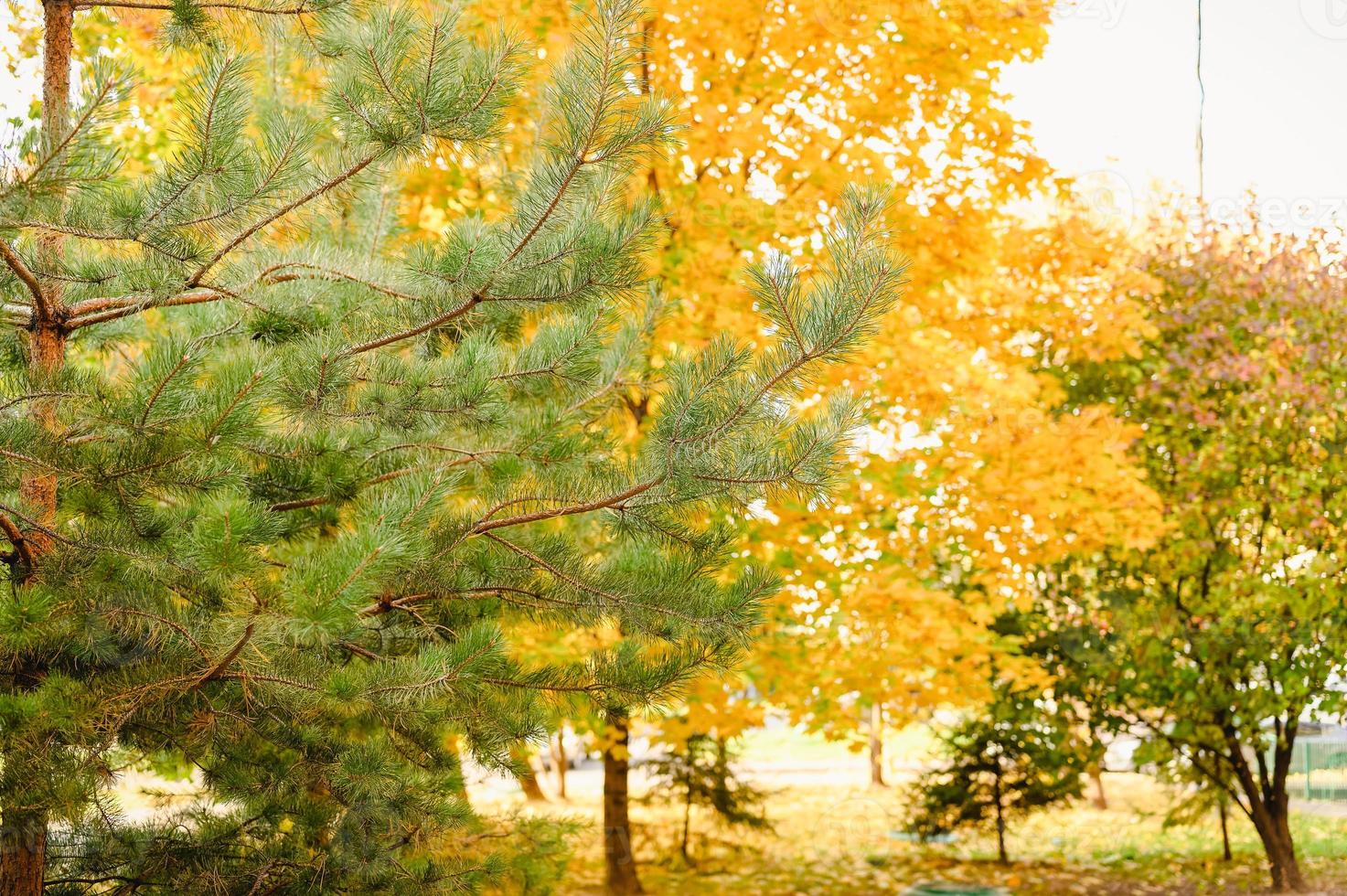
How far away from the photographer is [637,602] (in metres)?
2.56

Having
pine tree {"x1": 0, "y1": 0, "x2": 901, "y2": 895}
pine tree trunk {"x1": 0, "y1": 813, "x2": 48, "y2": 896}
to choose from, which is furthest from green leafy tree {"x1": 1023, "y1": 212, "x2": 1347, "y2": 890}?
pine tree trunk {"x1": 0, "y1": 813, "x2": 48, "y2": 896}

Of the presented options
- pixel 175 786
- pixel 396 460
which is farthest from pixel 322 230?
pixel 175 786

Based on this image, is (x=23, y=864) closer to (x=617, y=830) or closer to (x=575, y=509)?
(x=575, y=509)

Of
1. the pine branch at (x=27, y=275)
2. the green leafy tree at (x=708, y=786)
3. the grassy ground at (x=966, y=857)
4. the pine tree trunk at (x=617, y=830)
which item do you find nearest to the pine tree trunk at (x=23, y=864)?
the pine branch at (x=27, y=275)

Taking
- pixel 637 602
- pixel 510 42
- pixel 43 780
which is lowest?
pixel 43 780

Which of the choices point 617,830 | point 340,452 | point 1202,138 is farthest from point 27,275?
point 1202,138

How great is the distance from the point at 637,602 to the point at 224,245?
44.7 inches

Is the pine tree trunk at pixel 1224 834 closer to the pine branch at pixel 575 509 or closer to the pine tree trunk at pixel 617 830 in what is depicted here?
the pine tree trunk at pixel 617 830

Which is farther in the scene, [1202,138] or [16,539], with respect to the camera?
[1202,138]

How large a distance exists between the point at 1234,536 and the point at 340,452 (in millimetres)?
5503

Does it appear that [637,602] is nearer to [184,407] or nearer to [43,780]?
[184,407]

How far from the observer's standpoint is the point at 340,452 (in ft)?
8.84

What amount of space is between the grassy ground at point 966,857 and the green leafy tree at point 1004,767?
0.81ft

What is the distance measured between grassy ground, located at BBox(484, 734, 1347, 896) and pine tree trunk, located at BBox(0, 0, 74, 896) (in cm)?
363
